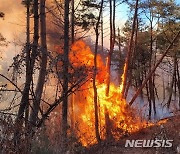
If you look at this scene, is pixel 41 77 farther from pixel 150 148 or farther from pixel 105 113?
pixel 105 113

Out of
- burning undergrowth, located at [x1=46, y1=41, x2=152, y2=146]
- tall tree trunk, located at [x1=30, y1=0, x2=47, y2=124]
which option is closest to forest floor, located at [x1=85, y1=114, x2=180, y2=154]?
burning undergrowth, located at [x1=46, y1=41, x2=152, y2=146]

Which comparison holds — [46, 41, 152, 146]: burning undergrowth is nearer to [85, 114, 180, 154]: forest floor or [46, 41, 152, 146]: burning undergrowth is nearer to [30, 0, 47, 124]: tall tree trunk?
[85, 114, 180, 154]: forest floor

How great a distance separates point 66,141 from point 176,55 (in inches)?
785

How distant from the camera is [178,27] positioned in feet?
75.9

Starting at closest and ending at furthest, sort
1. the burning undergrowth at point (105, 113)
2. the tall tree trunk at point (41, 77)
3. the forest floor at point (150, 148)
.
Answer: the tall tree trunk at point (41, 77) → the forest floor at point (150, 148) → the burning undergrowth at point (105, 113)

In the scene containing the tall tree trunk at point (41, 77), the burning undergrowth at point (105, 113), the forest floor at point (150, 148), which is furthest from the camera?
the burning undergrowth at point (105, 113)

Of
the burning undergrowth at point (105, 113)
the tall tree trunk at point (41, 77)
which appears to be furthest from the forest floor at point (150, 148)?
the tall tree trunk at point (41, 77)

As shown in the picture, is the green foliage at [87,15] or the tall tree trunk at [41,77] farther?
the green foliage at [87,15]

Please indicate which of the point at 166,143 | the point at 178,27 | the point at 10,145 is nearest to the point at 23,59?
the point at 10,145

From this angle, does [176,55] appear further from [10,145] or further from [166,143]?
[10,145]

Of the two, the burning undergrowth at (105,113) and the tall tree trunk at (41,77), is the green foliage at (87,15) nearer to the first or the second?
the burning undergrowth at (105,113)

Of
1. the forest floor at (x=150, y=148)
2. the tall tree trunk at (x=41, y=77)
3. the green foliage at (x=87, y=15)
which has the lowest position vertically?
the forest floor at (x=150, y=148)

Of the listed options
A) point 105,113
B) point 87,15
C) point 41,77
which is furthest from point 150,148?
point 87,15

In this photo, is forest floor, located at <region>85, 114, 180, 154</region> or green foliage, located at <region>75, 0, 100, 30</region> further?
green foliage, located at <region>75, 0, 100, 30</region>
